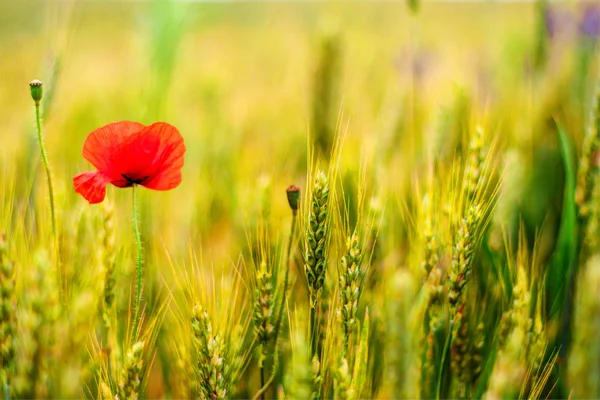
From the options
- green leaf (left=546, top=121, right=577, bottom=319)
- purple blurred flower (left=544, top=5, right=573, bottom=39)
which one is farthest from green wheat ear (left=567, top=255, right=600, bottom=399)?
purple blurred flower (left=544, top=5, right=573, bottom=39)

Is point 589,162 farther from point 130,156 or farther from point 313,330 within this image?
point 130,156

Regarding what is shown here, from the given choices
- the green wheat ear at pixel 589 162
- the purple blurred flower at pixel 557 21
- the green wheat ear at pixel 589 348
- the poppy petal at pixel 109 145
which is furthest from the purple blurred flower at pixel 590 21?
the poppy petal at pixel 109 145

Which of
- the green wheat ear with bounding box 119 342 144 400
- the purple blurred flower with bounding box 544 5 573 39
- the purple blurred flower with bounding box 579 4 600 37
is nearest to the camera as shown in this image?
the green wheat ear with bounding box 119 342 144 400

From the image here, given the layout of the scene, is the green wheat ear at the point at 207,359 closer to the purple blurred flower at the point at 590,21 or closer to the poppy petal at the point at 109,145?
the poppy petal at the point at 109,145

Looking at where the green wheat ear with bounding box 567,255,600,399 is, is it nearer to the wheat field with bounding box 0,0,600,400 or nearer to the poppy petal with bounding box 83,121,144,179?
the wheat field with bounding box 0,0,600,400

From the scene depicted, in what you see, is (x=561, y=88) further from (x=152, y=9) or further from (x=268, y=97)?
(x=152, y=9)

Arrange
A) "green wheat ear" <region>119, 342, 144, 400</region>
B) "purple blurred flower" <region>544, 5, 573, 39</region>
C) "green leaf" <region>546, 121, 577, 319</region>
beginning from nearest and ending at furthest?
1. "green wheat ear" <region>119, 342, 144, 400</region>
2. "green leaf" <region>546, 121, 577, 319</region>
3. "purple blurred flower" <region>544, 5, 573, 39</region>

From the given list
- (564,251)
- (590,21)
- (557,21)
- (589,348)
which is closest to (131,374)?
(589,348)

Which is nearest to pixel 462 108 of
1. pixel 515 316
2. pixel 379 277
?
pixel 379 277
